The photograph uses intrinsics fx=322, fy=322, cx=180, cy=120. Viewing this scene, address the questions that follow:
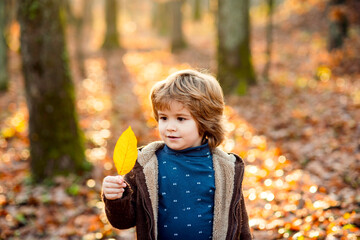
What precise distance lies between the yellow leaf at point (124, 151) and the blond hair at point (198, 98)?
0.41 metres

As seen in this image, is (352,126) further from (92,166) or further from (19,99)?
(19,99)

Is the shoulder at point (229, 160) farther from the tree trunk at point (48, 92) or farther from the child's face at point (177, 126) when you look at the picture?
the tree trunk at point (48, 92)

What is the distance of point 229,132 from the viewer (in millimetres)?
4547

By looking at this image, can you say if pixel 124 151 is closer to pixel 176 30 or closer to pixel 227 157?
pixel 227 157

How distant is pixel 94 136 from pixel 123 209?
5315mm

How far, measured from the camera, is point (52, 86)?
482 cm

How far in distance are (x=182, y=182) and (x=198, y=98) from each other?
613mm

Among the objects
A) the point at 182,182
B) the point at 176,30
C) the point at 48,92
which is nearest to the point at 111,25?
the point at 176,30

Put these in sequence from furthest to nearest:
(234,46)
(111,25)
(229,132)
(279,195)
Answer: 1. (111,25)
2. (234,46)
3. (229,132)
4. (279,195)

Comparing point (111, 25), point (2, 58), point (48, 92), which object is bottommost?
point (48, 92)

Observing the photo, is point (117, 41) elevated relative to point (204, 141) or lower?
elevated

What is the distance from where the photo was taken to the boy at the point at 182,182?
7.50 ft

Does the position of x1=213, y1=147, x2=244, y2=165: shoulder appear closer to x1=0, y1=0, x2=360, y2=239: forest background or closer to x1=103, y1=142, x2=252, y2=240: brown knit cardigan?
x1=103, y1=142, x2=252, y2=240: brown knit cardigan

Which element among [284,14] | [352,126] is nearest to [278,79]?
[352,126]
